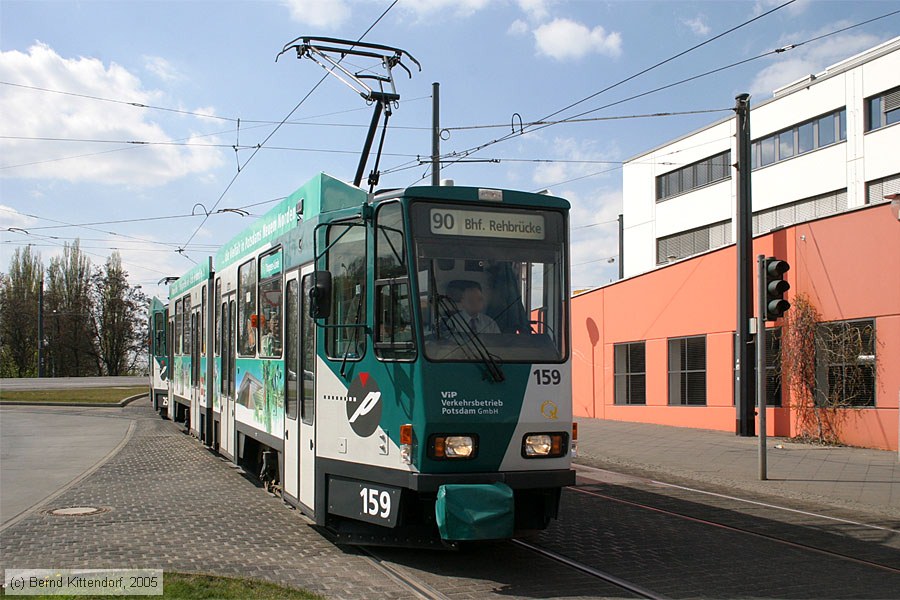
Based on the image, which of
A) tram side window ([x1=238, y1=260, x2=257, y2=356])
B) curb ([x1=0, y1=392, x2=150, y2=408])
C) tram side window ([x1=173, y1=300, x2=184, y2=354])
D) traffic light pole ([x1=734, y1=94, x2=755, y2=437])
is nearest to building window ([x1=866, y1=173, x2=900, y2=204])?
traffic light pole ([x1=734, y1=94, x2=755, y2=437])

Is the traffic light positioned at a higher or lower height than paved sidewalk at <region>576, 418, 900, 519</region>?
higher

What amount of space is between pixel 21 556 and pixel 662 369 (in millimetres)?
20141

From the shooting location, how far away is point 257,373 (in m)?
10.6

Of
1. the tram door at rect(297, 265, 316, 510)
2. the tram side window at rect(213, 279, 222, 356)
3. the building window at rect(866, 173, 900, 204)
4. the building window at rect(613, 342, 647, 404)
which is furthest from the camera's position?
Result: the building window at rect(866, 173, 900, 204)

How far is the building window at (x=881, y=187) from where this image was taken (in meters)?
27.9

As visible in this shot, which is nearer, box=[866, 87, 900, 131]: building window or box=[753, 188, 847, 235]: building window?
box=[866, 87, 900, 131]: building window

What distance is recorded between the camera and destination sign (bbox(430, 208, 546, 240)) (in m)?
7.28

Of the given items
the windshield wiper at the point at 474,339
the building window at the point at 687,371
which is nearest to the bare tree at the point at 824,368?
the building window at the point at 687,371

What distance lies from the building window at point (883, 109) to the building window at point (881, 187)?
176 cm

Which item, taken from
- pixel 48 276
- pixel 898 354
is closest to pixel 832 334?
pixel 898 354

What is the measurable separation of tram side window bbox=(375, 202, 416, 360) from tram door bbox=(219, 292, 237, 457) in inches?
222

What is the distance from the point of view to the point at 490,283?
7.29 metres

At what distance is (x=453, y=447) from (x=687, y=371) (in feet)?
59.2

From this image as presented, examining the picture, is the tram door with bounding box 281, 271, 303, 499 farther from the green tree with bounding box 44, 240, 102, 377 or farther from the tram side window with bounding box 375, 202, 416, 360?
the green tree with bounding box 44, 240, 102, 377
